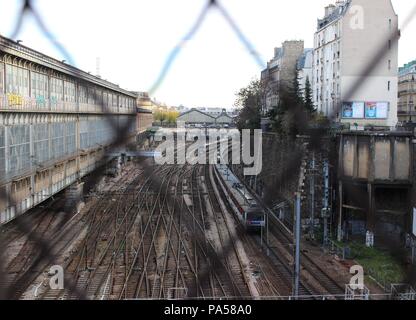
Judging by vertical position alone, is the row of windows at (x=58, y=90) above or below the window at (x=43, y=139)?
above

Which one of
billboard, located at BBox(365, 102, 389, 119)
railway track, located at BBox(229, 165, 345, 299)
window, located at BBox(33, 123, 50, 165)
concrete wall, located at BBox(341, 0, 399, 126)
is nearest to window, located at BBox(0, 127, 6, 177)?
window, located at BBox(33, 123, 50, 165)

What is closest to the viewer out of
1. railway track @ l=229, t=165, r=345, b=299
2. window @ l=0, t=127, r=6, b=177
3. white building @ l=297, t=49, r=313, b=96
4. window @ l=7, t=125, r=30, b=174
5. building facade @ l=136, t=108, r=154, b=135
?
building facade @ l=136, t=108, r=154, b=135

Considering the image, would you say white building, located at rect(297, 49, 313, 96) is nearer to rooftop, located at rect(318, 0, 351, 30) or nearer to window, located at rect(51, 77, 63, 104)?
rooftop, located at rect(318, 0, 351, 30)

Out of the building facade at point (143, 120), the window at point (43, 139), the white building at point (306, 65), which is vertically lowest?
the window at point (43, 139)

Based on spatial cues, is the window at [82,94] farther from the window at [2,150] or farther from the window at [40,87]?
the window at [2,150]

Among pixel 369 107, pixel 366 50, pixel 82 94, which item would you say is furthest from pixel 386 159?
pixel 82 94

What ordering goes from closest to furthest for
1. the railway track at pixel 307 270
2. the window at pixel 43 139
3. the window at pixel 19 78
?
the window at pixel 19 78
the window at pixel 43 139
the railway track at pixel 307 270

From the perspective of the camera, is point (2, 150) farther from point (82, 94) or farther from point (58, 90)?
point (82, 94)

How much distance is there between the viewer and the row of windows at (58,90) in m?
0.64

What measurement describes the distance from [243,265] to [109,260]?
195 cm

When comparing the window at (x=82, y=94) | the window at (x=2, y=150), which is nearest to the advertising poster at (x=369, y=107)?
the window at (x=82, y=94)

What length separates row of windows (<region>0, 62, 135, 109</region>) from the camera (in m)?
0.64

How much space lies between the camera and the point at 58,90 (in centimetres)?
77
